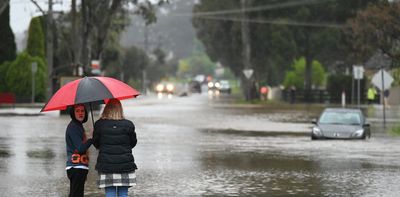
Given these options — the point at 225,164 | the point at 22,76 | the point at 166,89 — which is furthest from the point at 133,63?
Answer: the point at 225,164

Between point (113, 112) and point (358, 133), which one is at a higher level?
point (113, 112)

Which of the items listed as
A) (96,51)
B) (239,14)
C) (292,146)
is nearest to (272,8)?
(239,14)

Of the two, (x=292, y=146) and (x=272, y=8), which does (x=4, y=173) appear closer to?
(x=292, y=146)

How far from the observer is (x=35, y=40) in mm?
72938

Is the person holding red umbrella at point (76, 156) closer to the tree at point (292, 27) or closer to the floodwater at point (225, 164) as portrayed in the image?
the floodwater at point (225, 164)

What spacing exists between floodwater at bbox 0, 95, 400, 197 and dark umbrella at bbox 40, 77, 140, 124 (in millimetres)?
3946

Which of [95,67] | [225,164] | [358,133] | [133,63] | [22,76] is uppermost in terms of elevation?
[133,63]

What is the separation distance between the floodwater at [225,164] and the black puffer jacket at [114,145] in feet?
15.0

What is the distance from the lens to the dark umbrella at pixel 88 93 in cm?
1040

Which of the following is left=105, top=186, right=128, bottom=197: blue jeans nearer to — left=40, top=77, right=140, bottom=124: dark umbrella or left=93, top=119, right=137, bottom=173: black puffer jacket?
left=93, top=119, right=137, bottom=173: black puffer jacket

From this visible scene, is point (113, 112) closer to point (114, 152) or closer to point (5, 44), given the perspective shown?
point (114, 152)

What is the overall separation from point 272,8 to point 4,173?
65.9 m

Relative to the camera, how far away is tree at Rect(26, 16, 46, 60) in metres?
72.8

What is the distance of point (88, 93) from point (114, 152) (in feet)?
3.09
